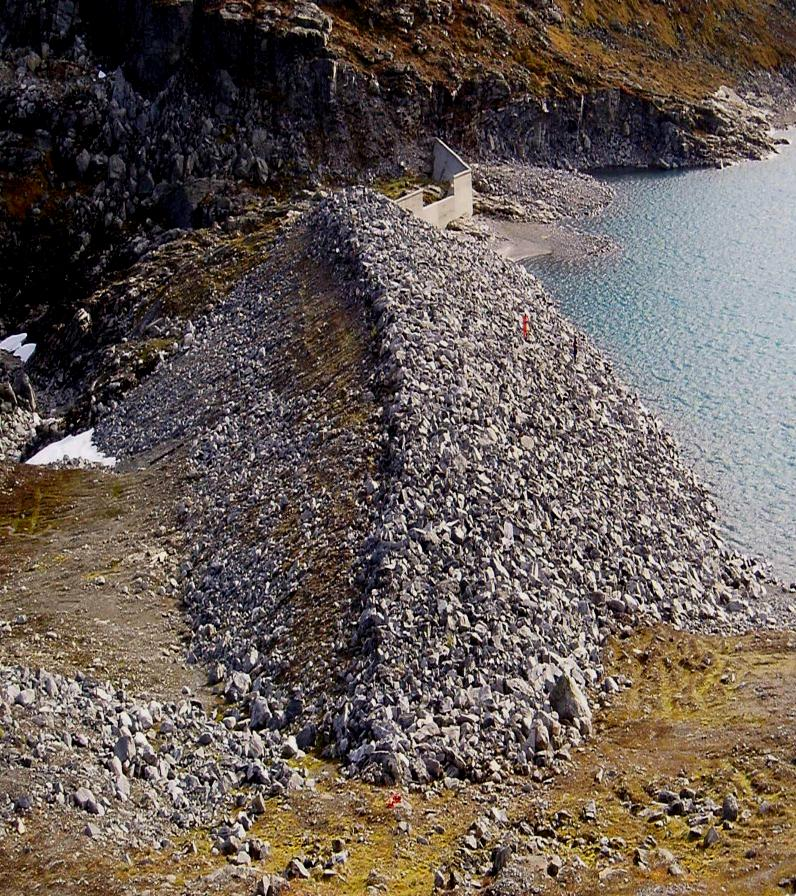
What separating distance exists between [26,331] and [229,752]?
145 feet

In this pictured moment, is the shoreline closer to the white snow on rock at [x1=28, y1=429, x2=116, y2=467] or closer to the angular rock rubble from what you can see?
the white snow on rock at [x1=28, y1=429, x2=116, y2=467]

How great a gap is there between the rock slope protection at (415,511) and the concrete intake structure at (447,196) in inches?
607

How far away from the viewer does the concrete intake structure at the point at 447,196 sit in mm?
65750

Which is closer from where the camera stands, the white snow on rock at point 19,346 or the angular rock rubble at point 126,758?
the angular rock rubble at point 126,758

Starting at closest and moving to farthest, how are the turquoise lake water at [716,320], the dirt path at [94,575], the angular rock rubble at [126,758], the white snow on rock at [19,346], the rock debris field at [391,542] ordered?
the angular rock rubble at [126,758] < the rock debris field at [391,542] < the dirt path at [94,575] < the turquoise lake water at [716,320] < the white snow on rock at [19,346]

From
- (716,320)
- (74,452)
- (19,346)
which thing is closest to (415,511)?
(74,452)

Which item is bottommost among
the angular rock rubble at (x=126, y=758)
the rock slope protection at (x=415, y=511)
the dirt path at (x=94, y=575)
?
the dirt path at (x=94, y=575)

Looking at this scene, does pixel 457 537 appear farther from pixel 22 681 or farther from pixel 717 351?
pixel 717 351

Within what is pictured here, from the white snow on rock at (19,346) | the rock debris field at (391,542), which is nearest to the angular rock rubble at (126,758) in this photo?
the rock debris field at (391,542)

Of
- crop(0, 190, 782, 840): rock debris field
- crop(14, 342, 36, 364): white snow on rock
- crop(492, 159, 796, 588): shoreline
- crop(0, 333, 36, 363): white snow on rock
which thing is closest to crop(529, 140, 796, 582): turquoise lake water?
crop(492, 159, 796, 588): shoreline

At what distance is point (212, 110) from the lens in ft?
236

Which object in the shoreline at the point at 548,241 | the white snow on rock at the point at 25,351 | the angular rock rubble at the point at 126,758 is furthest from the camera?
the shoreline at the point at 548,241

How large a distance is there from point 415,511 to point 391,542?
1456mm

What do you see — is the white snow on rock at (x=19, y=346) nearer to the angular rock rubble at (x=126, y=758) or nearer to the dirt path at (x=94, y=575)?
the dirt path at (x=94, y=575)
